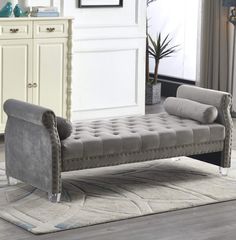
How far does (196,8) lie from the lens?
9.32 m

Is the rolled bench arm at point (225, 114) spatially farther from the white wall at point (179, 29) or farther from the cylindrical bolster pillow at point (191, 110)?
the white wall at point (179, 29)

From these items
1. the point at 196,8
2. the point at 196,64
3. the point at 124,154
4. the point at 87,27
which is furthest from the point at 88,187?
the point at 196,8

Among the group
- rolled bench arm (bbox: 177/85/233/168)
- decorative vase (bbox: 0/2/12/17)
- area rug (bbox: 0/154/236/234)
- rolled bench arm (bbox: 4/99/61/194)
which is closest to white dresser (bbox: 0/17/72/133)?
decorative vase (bbox: 0/2/12/17)

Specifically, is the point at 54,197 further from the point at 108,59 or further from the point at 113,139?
the point at 108,59

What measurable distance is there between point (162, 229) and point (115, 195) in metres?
0.75

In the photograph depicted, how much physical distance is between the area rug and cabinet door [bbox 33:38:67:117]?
4.35ft

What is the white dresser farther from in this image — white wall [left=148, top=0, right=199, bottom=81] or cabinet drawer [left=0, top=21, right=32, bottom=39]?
white wall [left=148, top=0, right=199, bottom=81]

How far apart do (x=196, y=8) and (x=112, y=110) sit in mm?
2168

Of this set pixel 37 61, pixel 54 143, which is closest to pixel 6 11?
pixel 37 61

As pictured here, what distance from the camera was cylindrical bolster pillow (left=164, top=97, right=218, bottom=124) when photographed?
5633 millimetres

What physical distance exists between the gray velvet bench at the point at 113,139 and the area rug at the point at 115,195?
14cm

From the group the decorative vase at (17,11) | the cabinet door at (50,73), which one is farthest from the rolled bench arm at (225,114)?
the decorative vase at (17,11)

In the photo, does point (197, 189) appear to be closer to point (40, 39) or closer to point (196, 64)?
point (40, 39)

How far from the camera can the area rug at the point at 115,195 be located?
4.62 metres
